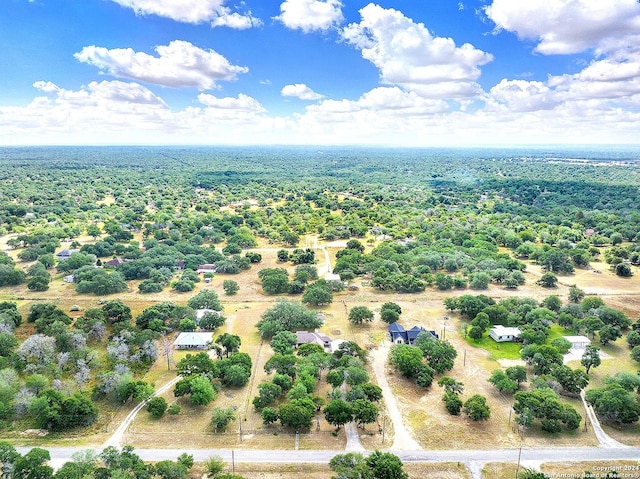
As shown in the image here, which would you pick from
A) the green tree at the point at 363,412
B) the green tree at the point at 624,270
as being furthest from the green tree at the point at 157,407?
the green tree at the point at 624,270

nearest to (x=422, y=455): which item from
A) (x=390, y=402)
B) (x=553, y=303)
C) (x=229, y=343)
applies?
(x=390, y=402)

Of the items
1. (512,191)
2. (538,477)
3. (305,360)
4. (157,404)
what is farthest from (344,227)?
(512,191)

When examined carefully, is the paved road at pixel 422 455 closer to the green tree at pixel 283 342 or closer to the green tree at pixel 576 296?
the green tree at pixel 283 342

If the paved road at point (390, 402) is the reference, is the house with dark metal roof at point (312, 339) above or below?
above

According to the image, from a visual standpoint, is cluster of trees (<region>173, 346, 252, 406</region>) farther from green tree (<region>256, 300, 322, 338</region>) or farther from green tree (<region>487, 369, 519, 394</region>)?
green tree (<region>487, 369, 519, 394</region>)

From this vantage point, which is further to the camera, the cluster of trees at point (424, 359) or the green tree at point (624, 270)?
the green tree at point (624, 270)

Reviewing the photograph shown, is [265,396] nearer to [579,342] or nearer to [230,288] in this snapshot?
[230,288]
